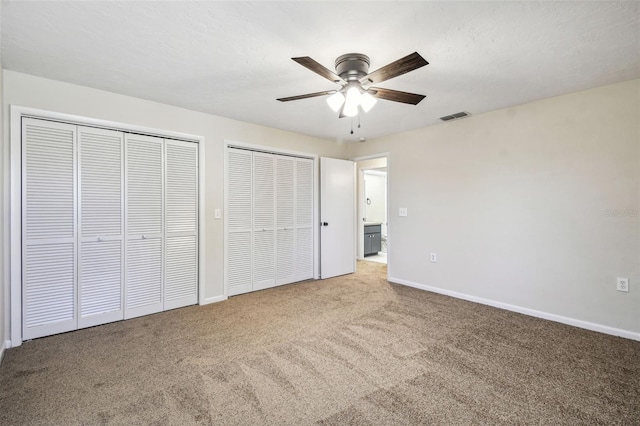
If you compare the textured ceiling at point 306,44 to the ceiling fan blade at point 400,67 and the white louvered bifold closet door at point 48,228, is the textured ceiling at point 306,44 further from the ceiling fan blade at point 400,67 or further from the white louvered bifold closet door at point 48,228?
the white louvered bifold closet door at point 48,228

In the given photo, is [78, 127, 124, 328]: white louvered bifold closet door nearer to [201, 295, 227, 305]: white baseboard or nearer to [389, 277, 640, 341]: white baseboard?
[201, 295, 227, 305]: white baseboard

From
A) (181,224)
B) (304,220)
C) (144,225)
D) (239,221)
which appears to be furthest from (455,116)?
(144,225)

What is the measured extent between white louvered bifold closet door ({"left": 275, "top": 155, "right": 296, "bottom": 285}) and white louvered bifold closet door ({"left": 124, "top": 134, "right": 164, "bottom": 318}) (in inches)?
62.0

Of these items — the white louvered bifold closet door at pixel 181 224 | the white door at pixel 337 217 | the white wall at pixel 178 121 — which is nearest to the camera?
the white wall at pixel 178 121

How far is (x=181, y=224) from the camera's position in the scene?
3.42 meters

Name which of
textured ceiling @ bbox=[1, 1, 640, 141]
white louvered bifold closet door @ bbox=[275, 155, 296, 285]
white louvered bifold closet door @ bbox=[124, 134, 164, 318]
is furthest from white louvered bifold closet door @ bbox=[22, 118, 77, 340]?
white louvered bifold closet door @ bbox=[275, 155, 296, 285]

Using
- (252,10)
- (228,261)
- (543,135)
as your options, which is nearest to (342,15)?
(252,10)

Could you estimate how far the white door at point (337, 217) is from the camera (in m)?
4.78

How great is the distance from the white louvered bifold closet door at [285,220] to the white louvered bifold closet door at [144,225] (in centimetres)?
157

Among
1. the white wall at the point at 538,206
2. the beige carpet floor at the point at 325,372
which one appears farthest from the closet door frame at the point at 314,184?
the white wall at the point at 538,206

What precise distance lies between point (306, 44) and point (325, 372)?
92.0 inches

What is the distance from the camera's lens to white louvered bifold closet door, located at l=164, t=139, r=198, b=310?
3.33m

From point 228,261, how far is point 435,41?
3.22m

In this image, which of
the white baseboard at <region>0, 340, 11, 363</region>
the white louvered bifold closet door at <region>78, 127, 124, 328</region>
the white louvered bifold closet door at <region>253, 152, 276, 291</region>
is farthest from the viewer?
the white louvered bifold closet door at <region>253, 152, 276, 291</region>
